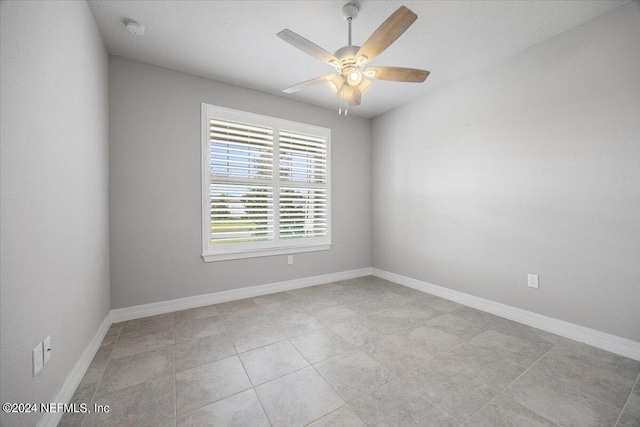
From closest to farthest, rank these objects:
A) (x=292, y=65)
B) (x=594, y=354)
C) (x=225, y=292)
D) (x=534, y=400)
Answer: (x=534, y=400)
(x=594, y=354)
(x=292, y=65)
(x=225, y=292)

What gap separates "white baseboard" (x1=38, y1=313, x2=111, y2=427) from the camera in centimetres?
128

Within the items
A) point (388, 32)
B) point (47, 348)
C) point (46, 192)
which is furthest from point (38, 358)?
point (388, 32)

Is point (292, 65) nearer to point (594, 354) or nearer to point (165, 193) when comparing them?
point (165, 193)

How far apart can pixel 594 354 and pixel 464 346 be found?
3.15ft

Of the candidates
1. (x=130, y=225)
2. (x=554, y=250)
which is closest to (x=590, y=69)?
(x=554, y=250)

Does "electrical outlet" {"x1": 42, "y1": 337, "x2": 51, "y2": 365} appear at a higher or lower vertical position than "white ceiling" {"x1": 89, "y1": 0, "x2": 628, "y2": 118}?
lower

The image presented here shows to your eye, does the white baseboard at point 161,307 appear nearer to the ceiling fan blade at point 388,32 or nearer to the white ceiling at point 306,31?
the white ceiling at point 306,31

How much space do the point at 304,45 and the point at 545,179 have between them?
8.18 ft

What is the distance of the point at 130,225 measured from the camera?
2.63m

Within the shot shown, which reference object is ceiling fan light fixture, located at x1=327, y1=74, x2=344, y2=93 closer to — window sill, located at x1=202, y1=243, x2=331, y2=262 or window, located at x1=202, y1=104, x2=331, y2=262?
window, located at x1=202, y1=104, x2=331, y2=262

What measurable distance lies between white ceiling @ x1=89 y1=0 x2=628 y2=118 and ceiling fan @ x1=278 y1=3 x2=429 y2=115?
36cm

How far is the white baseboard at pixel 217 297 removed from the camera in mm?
2623

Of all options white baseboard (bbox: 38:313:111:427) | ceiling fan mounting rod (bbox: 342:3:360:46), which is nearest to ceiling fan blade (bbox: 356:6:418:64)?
ceiling fan mounting rod (bbox: 342:3:360:46)

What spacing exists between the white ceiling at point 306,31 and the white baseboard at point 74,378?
2.63m
